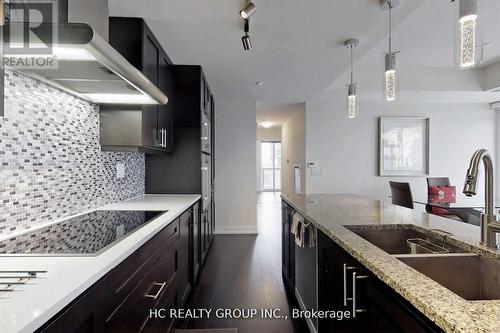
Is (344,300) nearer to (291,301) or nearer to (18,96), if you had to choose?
(291,301)

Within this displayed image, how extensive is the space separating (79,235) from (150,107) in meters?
1.26

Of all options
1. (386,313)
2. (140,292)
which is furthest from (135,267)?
(386,313)

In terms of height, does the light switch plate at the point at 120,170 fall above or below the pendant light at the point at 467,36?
below

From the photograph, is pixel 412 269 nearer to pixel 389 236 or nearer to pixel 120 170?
pixel 389 236

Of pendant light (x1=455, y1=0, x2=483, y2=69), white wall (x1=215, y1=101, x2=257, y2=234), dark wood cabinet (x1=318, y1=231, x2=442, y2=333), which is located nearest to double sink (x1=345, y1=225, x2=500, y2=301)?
dark wood cabinet (x1=318, y1=231, x2=442, y2=333)

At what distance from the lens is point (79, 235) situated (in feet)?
4.26

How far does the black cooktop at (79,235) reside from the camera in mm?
1083

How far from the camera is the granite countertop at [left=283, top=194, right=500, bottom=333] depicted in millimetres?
589

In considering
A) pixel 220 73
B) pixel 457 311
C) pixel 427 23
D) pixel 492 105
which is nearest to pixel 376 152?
pixel 492 105

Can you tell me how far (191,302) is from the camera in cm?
238

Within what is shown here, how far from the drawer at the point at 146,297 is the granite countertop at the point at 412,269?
93 centimetres

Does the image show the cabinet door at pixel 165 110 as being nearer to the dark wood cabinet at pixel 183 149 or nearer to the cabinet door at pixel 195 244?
the dark wood cabinet at pixel 183 149

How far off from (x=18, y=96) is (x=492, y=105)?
277 inches

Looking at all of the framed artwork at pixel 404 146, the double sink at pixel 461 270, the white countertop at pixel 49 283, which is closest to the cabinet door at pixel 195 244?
the white countertop at pixel 49 283
